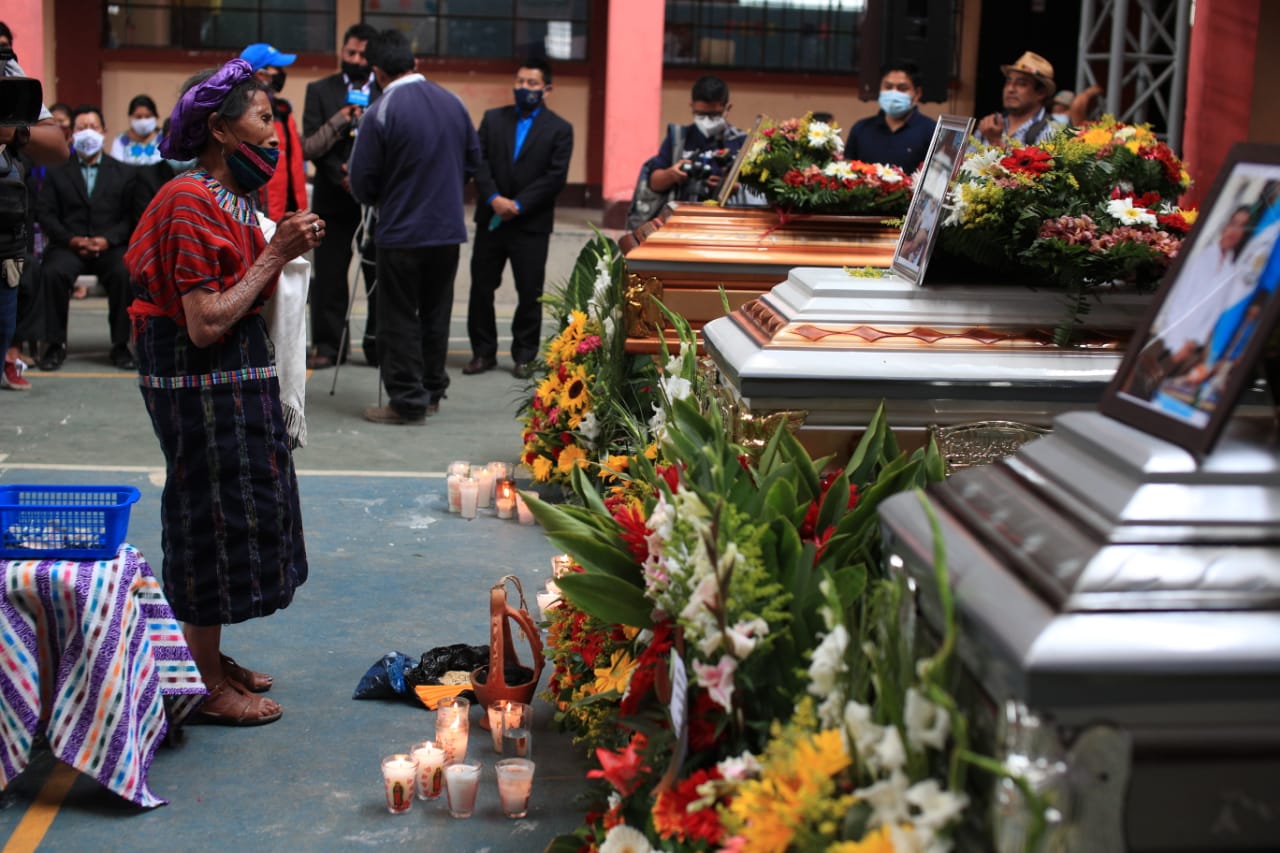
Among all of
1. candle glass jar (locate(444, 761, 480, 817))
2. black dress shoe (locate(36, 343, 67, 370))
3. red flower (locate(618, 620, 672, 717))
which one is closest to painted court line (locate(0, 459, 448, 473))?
black dress shoe (locate(36, 343, 67, 370))

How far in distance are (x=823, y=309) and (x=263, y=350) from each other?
4.29 feet

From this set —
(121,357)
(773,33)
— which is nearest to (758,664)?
(121,357)

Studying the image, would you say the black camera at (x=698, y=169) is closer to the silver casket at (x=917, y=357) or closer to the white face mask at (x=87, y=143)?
the silver casket at (x=917, y=357)

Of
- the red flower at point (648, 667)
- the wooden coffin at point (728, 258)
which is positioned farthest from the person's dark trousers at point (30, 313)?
the red flower at point (648, 667)

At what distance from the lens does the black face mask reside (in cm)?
819

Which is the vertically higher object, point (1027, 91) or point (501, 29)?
point (501, 29)

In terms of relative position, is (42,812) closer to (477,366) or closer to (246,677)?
(246,677)

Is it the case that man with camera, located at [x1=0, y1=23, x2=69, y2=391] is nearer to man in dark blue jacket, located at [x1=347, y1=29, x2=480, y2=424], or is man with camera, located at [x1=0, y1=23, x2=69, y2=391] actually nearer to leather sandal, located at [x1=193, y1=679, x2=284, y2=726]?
leather sandal, located at [x1=193, y1=679, x2=284, y2=726]

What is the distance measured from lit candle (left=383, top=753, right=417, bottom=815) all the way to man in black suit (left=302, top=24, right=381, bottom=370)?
507 centimetres

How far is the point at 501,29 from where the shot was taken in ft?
53.8

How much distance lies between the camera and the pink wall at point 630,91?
39.2 ft

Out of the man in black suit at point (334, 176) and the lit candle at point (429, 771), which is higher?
the man in black suit at point (334, 176)

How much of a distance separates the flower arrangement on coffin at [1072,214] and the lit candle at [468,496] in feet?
7.98

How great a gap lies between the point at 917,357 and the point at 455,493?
8.69 feet
